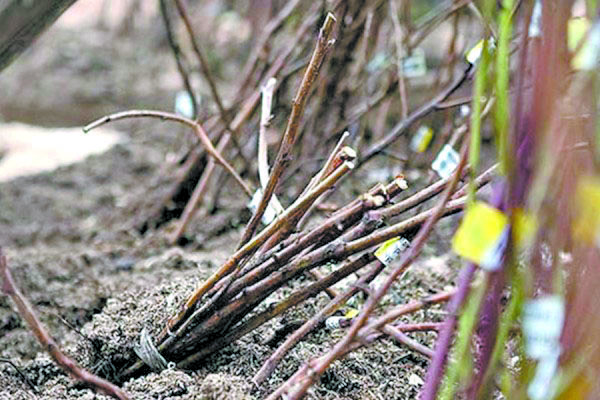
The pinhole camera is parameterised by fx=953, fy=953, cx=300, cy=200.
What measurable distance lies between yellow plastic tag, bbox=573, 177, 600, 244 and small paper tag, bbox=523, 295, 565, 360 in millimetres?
89

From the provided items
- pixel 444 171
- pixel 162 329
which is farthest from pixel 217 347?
pixel 444 171

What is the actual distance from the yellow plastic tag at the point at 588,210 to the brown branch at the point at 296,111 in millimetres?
484

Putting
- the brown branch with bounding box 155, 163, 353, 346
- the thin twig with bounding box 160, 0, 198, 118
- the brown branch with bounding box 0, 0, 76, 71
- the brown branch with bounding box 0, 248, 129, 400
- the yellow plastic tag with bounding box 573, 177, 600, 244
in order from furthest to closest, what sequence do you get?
the thin twig with bounding box 160, 0, 198, 118 < the brown branch with bounding box 0, 0, 76, 71 < the brown branch with bounding box 155, 163, 353, 346 < the brown branch with bounding box 0, 248, 129, 400 < the yellow plastic tag with bounding box 573, 177, 600, 244

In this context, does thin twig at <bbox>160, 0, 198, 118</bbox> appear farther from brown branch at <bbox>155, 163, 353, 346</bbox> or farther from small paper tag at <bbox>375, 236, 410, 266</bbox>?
small paper tag at <bbox>375, 236, 410, 266</bbox>

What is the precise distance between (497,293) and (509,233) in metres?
0.06

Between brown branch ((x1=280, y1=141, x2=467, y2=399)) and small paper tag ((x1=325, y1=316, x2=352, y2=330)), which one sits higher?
brown branch ((x1=280, y1=141, x2=467, y2=399))

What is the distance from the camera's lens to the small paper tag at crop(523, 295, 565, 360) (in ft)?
2.60

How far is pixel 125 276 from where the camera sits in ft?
6.29

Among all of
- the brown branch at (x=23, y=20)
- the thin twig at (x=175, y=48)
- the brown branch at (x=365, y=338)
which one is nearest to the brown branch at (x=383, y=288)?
the brown branch at (x=365, y=338)

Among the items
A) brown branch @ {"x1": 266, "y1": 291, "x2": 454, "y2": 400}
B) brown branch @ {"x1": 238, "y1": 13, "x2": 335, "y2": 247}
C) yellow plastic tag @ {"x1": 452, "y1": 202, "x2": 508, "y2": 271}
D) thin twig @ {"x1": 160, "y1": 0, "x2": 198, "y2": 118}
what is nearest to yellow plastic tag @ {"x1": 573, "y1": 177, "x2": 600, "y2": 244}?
yellow plastic tag @ {"x1": 452, "y1": 202, "x2": 508, "y2": 271}

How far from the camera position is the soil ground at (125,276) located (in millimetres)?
1199

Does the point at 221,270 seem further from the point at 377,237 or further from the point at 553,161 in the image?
the point at 553,161

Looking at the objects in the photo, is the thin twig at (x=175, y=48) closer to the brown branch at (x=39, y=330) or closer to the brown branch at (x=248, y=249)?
the brown branch at (x=248, y=249)

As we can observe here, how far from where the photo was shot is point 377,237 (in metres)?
1.06
